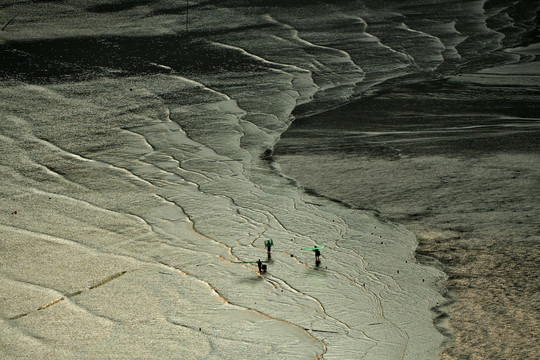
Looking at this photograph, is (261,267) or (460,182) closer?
(261,267)

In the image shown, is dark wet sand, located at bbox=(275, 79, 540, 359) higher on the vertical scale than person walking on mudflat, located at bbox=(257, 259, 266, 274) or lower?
higher

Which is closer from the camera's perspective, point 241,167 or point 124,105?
point 241,167

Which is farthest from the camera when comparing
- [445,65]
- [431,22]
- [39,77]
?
[431,22]

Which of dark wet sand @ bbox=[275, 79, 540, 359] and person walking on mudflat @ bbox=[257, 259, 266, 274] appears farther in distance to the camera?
person walking on mudflat @ bbox=[257, 259, 266, 274]

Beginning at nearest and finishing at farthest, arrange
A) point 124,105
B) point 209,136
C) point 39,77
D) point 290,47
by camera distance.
Answer: point 209,136 < point 124,105 < point 39,77 < point 290,47

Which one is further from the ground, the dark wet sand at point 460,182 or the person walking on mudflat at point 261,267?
the dark wet sand at point 460,182

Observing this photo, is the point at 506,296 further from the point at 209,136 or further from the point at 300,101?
the point at 300,101

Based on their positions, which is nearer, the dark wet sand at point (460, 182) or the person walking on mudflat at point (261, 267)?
the dark wet sand at point (460, 182)

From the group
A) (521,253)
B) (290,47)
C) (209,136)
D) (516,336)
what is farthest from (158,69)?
(516,336)
